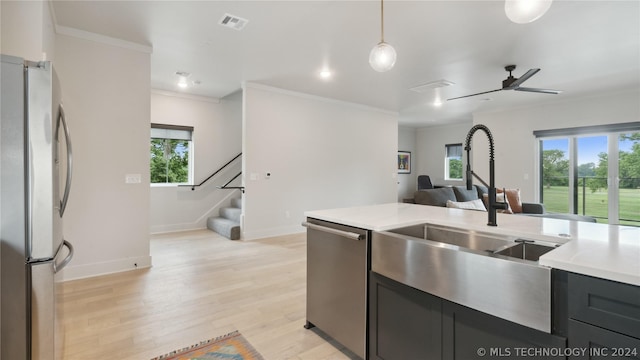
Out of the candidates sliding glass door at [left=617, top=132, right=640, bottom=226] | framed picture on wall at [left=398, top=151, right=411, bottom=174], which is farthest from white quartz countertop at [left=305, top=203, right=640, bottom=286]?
framed picture on wall at [left=398, top=151, right=411, bottom=174]

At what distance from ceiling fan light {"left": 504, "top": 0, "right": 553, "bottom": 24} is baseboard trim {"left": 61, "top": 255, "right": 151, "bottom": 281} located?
4159 mm

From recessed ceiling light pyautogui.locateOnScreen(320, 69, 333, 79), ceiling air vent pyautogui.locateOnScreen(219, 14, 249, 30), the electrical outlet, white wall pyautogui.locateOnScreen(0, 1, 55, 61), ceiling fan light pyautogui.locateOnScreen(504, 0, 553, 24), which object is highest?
recessed ceiling light pyautogui.locateOnScreen(320, 69, 333, 79)

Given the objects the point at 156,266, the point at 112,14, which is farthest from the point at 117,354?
the point at 112,14

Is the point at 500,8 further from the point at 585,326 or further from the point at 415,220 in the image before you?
the point at 585,326

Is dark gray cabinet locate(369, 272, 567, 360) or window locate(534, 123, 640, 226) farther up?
window locate(534, 123, 640, 226)

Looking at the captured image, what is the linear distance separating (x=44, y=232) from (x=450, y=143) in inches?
387

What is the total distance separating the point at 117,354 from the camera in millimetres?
1940

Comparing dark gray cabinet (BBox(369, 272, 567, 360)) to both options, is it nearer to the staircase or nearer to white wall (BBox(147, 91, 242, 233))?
the staircase

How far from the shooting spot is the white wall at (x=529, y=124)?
18.2 ft

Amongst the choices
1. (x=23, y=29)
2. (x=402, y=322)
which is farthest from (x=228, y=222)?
(x=402, y=322)

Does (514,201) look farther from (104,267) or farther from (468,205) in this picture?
(104,267)

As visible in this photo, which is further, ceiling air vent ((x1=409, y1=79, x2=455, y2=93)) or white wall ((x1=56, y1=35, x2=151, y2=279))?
ceiling air vent ((x1=409, y1=79, x2=455, y2=93))

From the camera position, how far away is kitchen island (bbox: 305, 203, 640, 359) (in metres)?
0.94

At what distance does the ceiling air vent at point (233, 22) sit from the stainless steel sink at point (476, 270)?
2.50 meters
